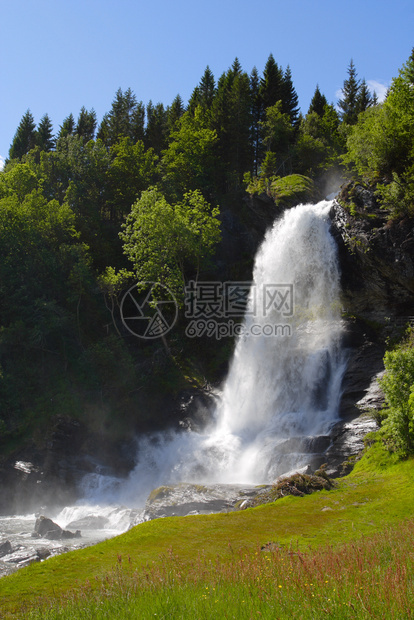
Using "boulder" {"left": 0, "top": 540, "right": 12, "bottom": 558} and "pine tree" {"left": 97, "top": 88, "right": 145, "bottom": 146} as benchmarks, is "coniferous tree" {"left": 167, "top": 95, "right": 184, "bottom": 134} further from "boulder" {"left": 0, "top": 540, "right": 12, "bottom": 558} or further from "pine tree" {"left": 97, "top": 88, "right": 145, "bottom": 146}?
"boulder" {"left": 0, "top": 540, "right": 12, "bottom": 558}

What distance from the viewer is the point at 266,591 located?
6227 mm

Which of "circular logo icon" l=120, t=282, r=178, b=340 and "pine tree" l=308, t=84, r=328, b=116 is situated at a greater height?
"pine tree" l=308, t=84, r=328, b=116

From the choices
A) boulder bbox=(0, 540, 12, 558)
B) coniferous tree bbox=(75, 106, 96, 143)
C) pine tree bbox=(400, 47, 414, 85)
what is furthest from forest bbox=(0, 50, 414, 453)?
coniferous tree bbox=(75, 106, 96, 143)

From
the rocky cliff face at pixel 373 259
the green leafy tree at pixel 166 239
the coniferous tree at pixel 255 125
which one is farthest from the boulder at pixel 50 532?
the coniferous tree at pixel 255 125

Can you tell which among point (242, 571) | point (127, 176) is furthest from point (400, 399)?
point (127, 176)

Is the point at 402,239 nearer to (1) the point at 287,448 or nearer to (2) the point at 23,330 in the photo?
(1) the point at 287,448

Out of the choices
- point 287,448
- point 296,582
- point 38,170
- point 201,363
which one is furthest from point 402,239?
point 38,170

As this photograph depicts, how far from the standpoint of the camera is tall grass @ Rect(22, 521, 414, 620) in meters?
5.62

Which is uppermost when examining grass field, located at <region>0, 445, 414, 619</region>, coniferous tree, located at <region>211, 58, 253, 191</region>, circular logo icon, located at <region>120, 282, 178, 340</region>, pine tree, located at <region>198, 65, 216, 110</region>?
pine tree, located at <region>198, 65, 216, 110</region>

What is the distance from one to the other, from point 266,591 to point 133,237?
3007 centimetres

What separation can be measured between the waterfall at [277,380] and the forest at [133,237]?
324 cm

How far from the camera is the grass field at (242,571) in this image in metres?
5.88

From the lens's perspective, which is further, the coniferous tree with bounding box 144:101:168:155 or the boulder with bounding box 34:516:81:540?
the coniferous tree with bounding box 144:101:168:155

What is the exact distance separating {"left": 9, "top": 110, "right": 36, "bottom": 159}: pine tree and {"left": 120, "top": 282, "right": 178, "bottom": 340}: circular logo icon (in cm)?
3936
